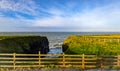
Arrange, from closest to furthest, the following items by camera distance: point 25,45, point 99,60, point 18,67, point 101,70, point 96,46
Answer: point 101,70 → point 18,67 → point 99,60 → point 96,46 → point 25,45

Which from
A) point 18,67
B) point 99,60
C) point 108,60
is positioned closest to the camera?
point 18,67

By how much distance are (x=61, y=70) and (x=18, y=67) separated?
4.29 m

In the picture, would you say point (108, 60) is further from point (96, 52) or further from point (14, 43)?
point (14, 43)

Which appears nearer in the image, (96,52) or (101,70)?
(101,70)

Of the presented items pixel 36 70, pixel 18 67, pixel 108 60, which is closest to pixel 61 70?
pixel 36 70

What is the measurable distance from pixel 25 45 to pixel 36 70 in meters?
25.0

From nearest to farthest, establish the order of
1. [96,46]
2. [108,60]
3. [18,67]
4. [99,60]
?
1. [18,67]
2. [99,60]
3. [108,60]
4. [96,46]

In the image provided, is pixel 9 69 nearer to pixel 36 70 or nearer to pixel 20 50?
pixel 36 70

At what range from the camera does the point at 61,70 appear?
2433cm

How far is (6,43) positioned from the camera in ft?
136

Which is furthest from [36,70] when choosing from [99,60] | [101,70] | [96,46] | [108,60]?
[96,46]

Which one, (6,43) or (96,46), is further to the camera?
(96,46)

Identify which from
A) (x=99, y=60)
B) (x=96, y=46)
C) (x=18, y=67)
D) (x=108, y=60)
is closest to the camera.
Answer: (x=18, y=67)

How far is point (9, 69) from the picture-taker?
25.2m
